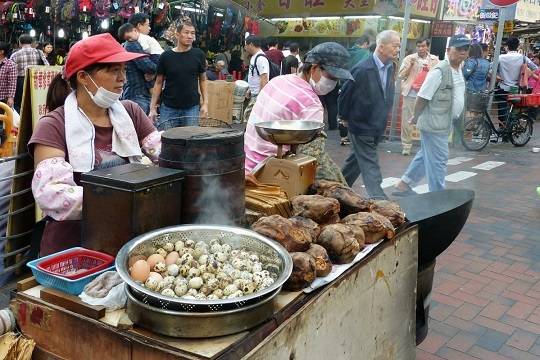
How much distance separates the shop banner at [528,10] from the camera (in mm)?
19031

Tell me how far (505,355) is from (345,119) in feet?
9.92

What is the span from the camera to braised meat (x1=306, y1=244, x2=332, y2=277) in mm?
2061

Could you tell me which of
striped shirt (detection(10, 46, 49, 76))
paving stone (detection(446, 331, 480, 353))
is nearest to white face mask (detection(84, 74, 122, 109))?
paving stone (detection(446, 331, 480, 353))

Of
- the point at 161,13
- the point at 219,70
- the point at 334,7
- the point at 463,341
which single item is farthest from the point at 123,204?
the point at 334,7

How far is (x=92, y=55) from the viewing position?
244 cm

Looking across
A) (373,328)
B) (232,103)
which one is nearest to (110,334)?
(373,328)

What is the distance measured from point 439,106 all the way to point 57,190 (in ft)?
14.9

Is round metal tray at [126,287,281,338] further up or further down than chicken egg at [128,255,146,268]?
further down

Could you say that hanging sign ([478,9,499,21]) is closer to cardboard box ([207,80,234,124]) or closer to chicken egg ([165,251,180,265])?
cardboard box ([207,80,234,124])

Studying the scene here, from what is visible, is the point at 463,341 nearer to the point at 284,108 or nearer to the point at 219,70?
the point at 284,108

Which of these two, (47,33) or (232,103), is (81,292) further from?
(47,33)

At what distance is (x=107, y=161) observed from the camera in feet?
8.20

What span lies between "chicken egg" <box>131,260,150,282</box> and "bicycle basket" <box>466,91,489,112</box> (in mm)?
9418

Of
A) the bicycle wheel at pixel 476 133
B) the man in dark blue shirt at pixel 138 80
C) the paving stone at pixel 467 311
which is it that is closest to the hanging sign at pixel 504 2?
the bicycle wheel at pixel 476 133
